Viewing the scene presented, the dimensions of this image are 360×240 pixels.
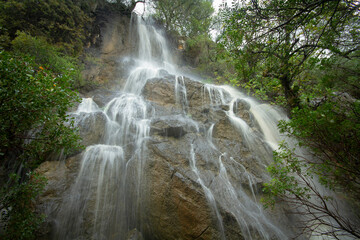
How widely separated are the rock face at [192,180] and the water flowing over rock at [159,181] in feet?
0.09

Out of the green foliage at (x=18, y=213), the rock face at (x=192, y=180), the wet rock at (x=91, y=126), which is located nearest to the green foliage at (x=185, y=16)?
the rock face at (x=192, y=180)

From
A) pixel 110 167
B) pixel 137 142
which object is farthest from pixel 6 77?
pixel 137 142

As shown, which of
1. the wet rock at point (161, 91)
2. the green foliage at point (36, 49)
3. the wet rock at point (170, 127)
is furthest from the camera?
the wet rock at point (161, 91)

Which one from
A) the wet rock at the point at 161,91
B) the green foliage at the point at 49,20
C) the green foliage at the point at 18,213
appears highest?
the green foliage at the point at 49,20

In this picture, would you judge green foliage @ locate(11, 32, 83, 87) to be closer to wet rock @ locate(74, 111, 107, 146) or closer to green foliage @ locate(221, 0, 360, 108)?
wet rock @ locate(74, 111, 107, 146)

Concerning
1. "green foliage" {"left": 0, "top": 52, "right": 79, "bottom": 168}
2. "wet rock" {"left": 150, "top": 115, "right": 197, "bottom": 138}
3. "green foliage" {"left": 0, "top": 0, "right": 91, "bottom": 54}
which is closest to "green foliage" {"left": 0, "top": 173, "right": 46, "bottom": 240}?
"green foliage" {"left": 0, "top": 52, "right": 79, "bottom": 168}

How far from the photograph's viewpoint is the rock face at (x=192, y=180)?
4742mm

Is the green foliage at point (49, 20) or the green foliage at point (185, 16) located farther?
the green foliage at point (185, 16)

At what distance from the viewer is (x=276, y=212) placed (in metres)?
5.79

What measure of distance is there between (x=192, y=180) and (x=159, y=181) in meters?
1.06

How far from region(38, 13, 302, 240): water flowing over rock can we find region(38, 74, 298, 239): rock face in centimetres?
3

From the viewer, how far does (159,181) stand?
5359mm

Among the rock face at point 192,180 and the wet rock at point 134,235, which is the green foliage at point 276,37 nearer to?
the rock face at point 192,180

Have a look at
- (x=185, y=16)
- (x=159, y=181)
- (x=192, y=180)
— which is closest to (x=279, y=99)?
(x=192, y=180)
